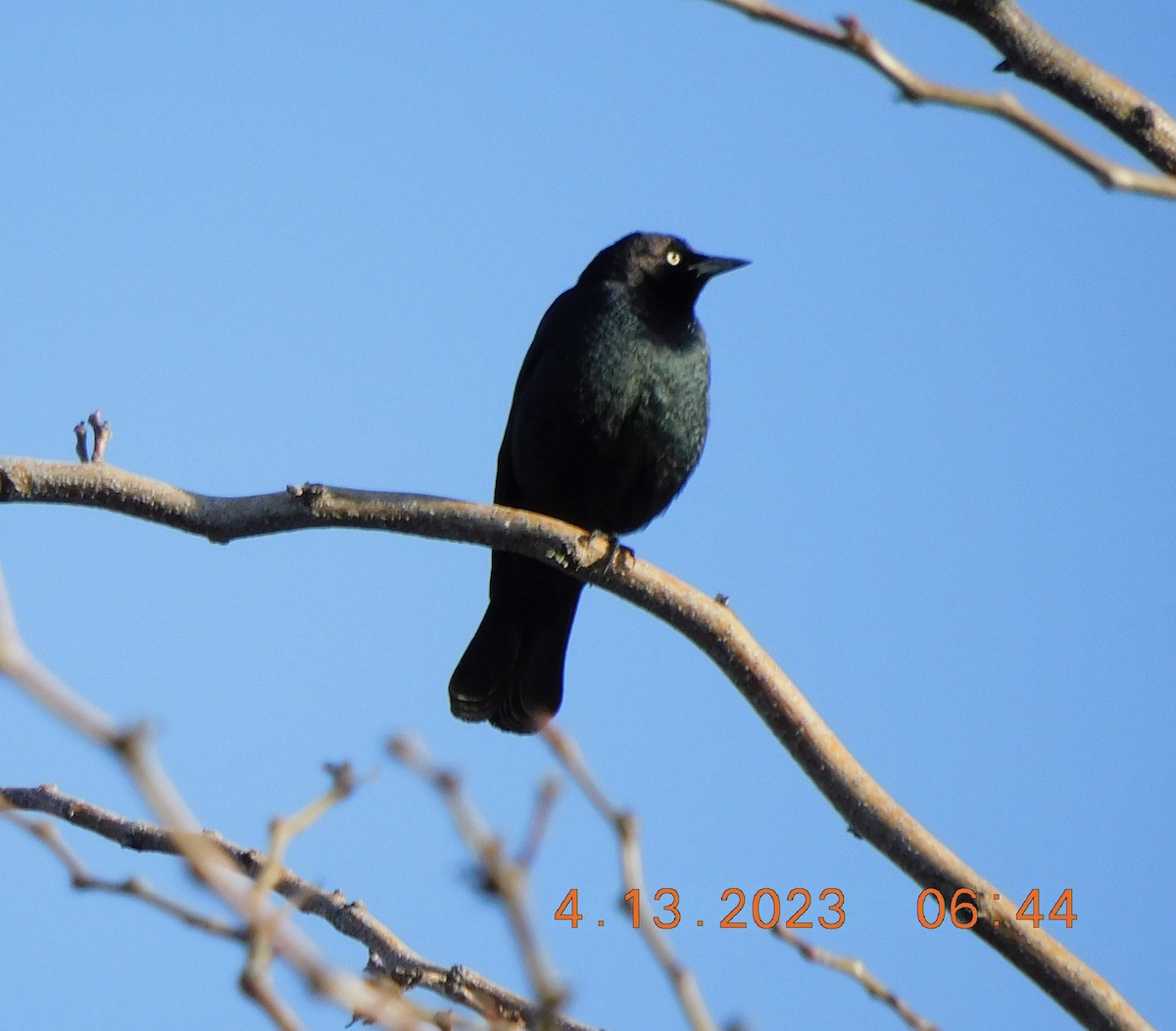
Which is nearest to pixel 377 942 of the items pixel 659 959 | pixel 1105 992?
pixel 1105 992

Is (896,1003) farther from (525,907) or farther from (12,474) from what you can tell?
(12,474)

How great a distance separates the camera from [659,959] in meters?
1.74

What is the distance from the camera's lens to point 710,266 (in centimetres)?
646

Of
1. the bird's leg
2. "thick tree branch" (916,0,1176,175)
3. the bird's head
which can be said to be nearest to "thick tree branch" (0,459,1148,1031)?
the bird's leg

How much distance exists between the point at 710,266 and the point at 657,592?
105 inches

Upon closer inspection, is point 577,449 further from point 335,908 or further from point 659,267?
point 335,908

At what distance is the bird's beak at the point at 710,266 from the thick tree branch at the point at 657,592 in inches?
95.4

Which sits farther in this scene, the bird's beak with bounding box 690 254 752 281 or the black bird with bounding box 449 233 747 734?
the bird's beak with bounding box 690 254 752 281

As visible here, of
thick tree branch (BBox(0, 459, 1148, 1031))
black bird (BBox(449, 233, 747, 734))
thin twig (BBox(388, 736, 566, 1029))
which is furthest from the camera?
black bird (BBox(449, 233, 747, 734))

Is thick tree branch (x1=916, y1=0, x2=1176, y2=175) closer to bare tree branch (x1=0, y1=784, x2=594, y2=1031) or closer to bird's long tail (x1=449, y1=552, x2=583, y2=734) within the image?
bare tree branch (x1=0, y1=784, x2=594, y2=1031)

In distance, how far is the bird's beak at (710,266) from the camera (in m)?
6.44

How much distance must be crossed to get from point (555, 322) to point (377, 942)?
10.6 feet

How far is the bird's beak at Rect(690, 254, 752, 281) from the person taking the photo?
21.1 feet

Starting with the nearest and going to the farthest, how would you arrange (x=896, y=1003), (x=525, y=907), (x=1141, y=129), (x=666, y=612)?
(x=525, y=907)
(x=896, y=1003)
(x=1141, y=129)
(x=666, y=612)
